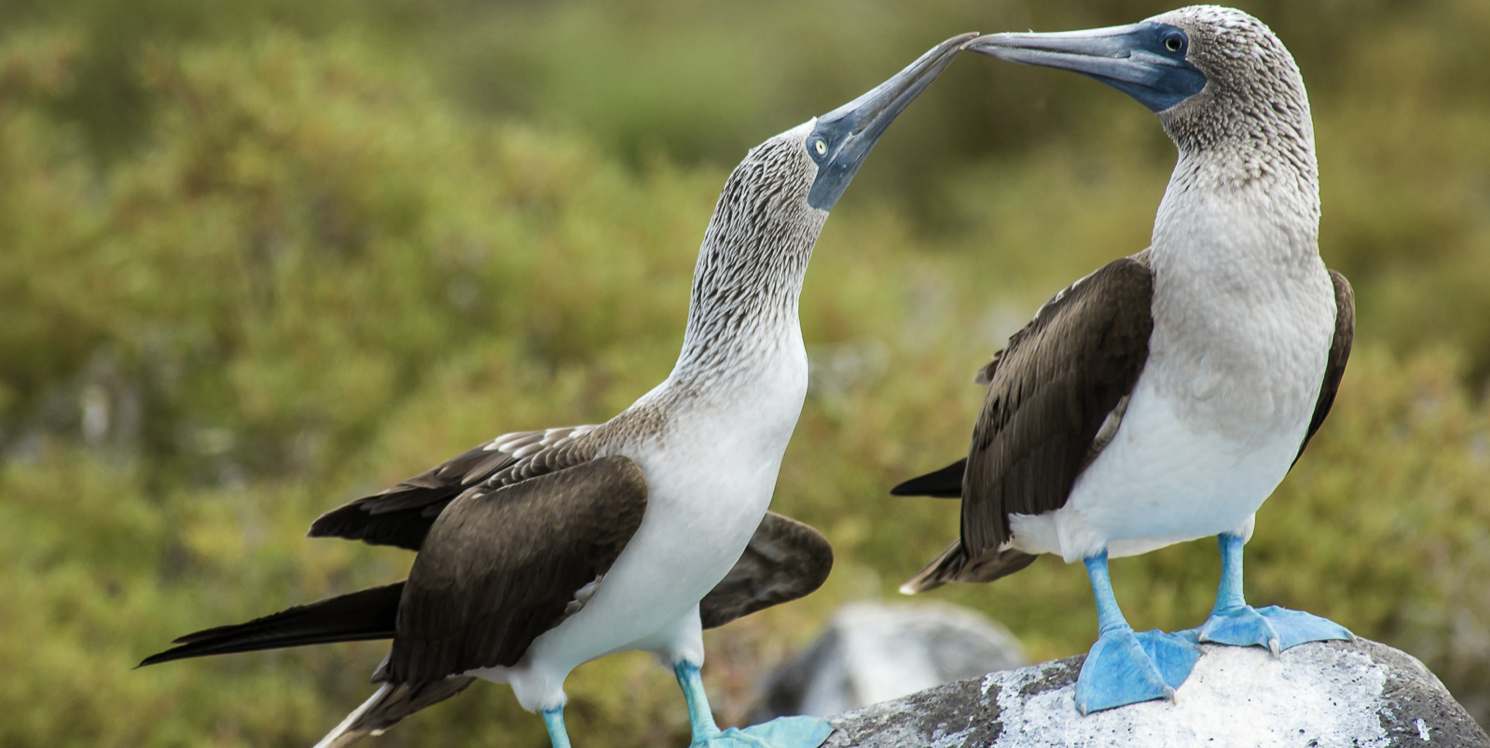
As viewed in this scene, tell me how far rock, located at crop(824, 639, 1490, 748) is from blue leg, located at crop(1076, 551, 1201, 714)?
4 cm

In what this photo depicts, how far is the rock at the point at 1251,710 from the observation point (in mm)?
3041

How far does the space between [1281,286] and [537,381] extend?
5.43 metres

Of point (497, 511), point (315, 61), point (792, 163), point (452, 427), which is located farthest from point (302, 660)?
point (315, 61)

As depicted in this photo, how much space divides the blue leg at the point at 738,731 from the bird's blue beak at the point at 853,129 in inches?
53.2

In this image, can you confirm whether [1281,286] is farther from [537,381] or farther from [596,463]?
[537,381]

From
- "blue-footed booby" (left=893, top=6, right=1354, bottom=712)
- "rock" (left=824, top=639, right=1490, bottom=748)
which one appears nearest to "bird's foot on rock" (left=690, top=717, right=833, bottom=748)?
"rock" (left=824, top=639, right=1490, bottom=748)

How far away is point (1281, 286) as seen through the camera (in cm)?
296

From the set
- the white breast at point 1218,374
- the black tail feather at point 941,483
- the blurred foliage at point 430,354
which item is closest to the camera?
the white breast at point 1218,374

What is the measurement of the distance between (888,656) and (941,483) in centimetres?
146

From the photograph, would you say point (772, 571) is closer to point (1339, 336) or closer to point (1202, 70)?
point (1339, 336)

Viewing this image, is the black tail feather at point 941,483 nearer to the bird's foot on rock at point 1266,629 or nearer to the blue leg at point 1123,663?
the blue leg at point 1123,663

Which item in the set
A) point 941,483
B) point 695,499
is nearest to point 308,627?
point 695,499

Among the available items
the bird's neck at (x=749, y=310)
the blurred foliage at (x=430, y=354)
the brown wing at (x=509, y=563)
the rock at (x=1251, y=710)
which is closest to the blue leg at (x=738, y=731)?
the rock at (x=1251, y=710)

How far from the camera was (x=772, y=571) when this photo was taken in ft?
12.4
